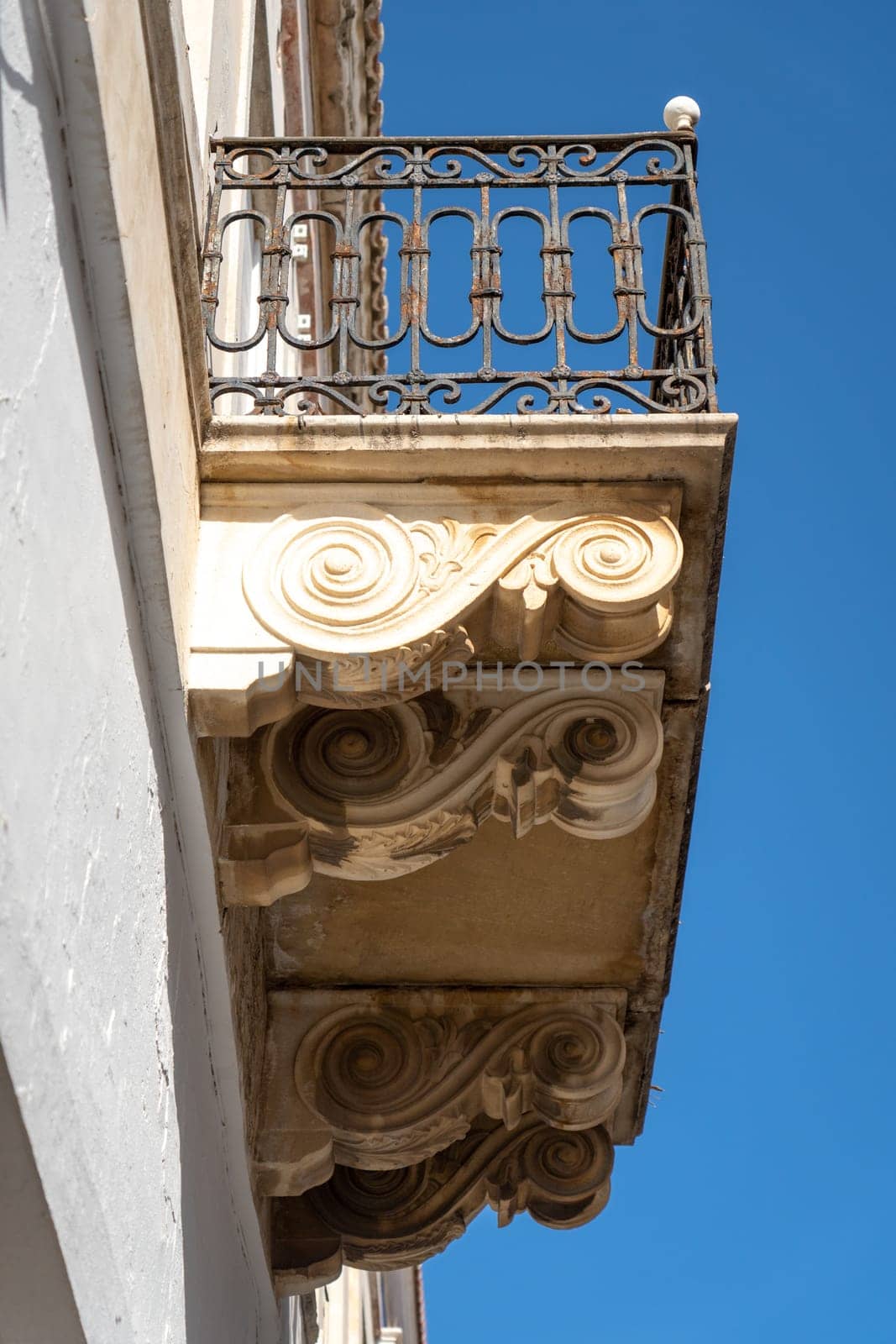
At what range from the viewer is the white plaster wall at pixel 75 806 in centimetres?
252

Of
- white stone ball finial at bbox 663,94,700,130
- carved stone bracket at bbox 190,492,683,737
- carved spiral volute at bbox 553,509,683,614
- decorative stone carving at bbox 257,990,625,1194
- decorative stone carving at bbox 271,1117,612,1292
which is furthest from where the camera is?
decorative stone carving at bbox 271,1117,612,1292

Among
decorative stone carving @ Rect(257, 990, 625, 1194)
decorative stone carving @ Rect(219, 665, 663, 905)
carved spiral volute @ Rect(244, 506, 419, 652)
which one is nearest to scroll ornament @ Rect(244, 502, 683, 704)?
carved spiral volute @ Rect(244, 506, 419, 652)

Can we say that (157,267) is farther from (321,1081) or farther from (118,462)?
(321,1081)

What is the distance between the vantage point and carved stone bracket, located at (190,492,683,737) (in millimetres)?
3676

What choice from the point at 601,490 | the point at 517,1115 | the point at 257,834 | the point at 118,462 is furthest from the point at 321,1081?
the point at 118,462

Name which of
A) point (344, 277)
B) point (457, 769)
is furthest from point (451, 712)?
point (344, 277)

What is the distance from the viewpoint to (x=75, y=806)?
2818mm

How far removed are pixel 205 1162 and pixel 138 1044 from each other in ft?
3.21

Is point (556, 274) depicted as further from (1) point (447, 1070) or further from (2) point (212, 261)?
(1) point (447, 1070)

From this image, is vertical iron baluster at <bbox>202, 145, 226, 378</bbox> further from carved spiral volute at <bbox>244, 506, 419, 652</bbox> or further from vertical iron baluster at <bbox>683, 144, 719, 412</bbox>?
vertical iron baluster at <bbox>683, 144, 719, 412</bbox>

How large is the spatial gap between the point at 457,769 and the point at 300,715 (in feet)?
1.33

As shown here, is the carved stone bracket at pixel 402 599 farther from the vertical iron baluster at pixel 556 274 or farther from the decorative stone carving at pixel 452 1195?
the decorative stone carving at pixel 452 1195

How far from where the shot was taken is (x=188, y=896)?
12.8 ft

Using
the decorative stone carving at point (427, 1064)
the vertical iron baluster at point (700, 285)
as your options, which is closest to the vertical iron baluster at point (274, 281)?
the vertical iron baluster at point (700, 285)
